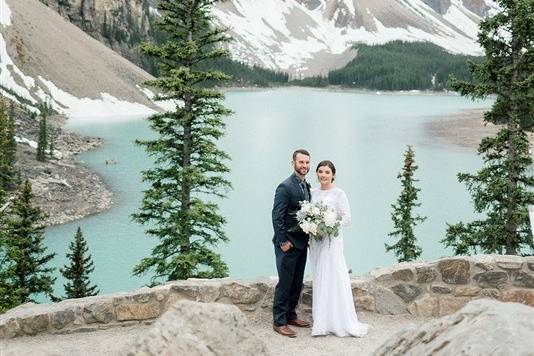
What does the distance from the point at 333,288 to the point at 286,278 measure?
726 mm

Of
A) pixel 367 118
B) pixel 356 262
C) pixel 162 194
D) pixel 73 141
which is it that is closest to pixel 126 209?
pixel 356 262

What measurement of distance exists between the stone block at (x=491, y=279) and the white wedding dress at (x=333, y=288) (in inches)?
80.8

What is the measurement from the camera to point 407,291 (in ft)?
30.2

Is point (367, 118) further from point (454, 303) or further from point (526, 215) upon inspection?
point (454, 303)

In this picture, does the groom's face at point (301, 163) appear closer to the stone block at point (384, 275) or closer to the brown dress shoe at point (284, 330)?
the stone block at point (384, 275)

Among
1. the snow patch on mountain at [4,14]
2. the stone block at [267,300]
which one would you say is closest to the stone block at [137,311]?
the stone block at [267,300]

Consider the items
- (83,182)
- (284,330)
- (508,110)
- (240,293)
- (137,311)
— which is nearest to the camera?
(284,330)

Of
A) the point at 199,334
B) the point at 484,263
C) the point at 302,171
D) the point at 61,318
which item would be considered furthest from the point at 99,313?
the point at 484,263

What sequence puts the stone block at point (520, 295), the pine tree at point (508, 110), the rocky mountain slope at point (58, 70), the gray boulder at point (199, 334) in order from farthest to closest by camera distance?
the rocky mountain slope at point (58, 70) → the pine tree at point (508, 110) → the stone block at point (520, 295) → the gray boulder at point (199, 334)

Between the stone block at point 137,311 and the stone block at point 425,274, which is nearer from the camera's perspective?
the stone block at point 137,311

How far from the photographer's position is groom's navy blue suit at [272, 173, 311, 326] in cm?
848

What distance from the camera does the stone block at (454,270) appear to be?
30.1ft

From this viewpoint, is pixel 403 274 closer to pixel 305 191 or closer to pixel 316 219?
pixel 316 219

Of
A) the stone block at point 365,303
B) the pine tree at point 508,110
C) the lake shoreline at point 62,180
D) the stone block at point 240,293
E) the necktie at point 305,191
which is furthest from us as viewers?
the lake shoreline at point 62,180
